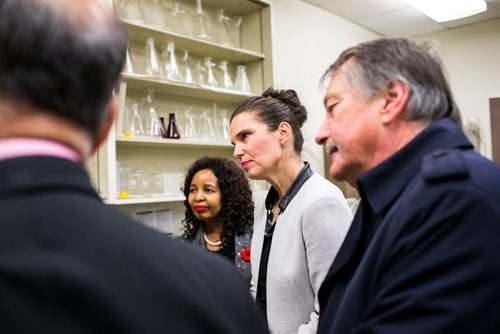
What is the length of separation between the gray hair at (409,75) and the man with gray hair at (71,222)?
0.54 meters

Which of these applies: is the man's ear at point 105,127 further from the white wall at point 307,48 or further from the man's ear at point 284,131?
the white wall at point 307,48

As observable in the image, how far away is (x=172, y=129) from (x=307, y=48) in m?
1.80

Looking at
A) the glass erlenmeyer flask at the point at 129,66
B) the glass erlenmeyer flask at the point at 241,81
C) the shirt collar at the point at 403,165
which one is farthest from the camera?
the glass erlenmeyer flask at the point at 241,81

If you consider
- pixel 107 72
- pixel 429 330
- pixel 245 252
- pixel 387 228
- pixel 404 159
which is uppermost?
pixel 107 72

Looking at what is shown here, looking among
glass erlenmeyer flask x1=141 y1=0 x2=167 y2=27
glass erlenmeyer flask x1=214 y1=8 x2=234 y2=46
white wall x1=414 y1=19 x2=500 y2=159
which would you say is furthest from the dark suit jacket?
white wall x1=414 y1=19 x2=500 y2=159

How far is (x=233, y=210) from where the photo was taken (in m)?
2.30

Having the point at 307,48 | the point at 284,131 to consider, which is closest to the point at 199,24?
the point at 307,48

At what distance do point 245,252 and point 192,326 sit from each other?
5.36ft

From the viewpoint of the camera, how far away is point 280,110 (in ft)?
5.44

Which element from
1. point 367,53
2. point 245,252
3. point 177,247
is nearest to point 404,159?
point 367,53

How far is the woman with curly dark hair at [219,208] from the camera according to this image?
223 centimetres

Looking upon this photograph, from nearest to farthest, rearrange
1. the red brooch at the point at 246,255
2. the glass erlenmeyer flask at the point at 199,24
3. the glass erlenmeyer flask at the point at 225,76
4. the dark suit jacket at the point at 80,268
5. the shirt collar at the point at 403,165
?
the dark suit jacket at the point at 80,268 < the shirt collar at the point at 403,165 < the red brooch at the point at 246,255 < the glass erlenmeyer flask at the point at 199,24 < the glass erlenmeyer flask at the point at 225,76

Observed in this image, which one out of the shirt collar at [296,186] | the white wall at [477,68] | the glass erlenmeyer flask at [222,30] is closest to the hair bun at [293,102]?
the shirt collar at [296,186]

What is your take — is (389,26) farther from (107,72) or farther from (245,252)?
(107,72)
